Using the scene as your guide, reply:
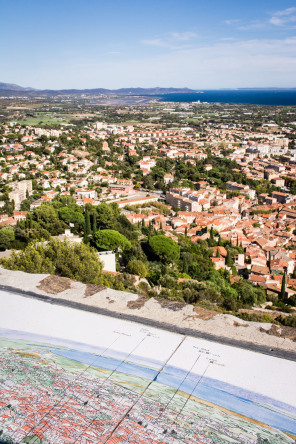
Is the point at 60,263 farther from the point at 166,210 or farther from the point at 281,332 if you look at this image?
the point at 166,210

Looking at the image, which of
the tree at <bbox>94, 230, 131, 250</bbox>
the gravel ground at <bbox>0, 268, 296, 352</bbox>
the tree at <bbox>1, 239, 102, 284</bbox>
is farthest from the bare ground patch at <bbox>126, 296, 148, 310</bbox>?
the tree at <bbox>94, 230, 131, 250</bbox>

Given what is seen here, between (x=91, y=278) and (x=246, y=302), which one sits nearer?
(x=91, y=278)

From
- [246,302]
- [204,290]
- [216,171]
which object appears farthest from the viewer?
[216,171]

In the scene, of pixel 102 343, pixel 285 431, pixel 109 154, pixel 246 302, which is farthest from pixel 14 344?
pixel 109 154

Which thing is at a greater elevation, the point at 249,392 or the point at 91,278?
the point at 249,392

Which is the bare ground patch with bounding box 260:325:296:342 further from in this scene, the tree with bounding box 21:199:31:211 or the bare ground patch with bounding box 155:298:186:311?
the tree with bounding box 21:199:31:211

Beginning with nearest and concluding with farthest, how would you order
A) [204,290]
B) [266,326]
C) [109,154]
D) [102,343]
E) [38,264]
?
[102,343] < [266,326] < [38,264] < [204,290] < [109,154]

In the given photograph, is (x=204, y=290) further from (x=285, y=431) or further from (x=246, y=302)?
(x=285, y=431)
